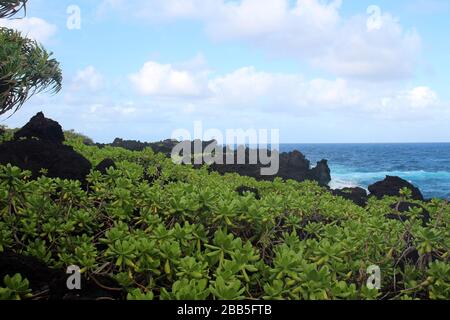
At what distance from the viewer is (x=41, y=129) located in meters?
11.0

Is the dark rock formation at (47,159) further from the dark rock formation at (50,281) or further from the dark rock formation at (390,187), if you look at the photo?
the dark rock formation at (390,187)

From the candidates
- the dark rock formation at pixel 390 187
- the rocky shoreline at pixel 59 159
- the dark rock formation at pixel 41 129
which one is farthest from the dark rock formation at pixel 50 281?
the dark rock formation at pixel 390 187

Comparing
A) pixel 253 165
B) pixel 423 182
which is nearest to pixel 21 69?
pixel 253 165

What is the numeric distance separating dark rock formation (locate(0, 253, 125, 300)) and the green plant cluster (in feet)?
0.30

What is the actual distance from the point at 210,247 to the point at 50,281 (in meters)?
1.14

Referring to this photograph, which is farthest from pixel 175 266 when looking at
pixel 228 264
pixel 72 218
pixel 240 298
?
pixel 72 218

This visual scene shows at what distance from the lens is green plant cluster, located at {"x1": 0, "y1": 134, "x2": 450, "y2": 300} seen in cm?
271

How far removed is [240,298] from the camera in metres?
2.53

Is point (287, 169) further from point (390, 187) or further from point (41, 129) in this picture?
point (41, 129)

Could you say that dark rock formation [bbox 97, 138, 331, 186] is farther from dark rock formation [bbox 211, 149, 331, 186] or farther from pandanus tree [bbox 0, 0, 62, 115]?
pandanus tree [bbox 0, 0, 62, 115]

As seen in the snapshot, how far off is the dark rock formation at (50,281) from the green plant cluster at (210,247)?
3.7 inches

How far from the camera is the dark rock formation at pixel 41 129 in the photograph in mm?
11023
